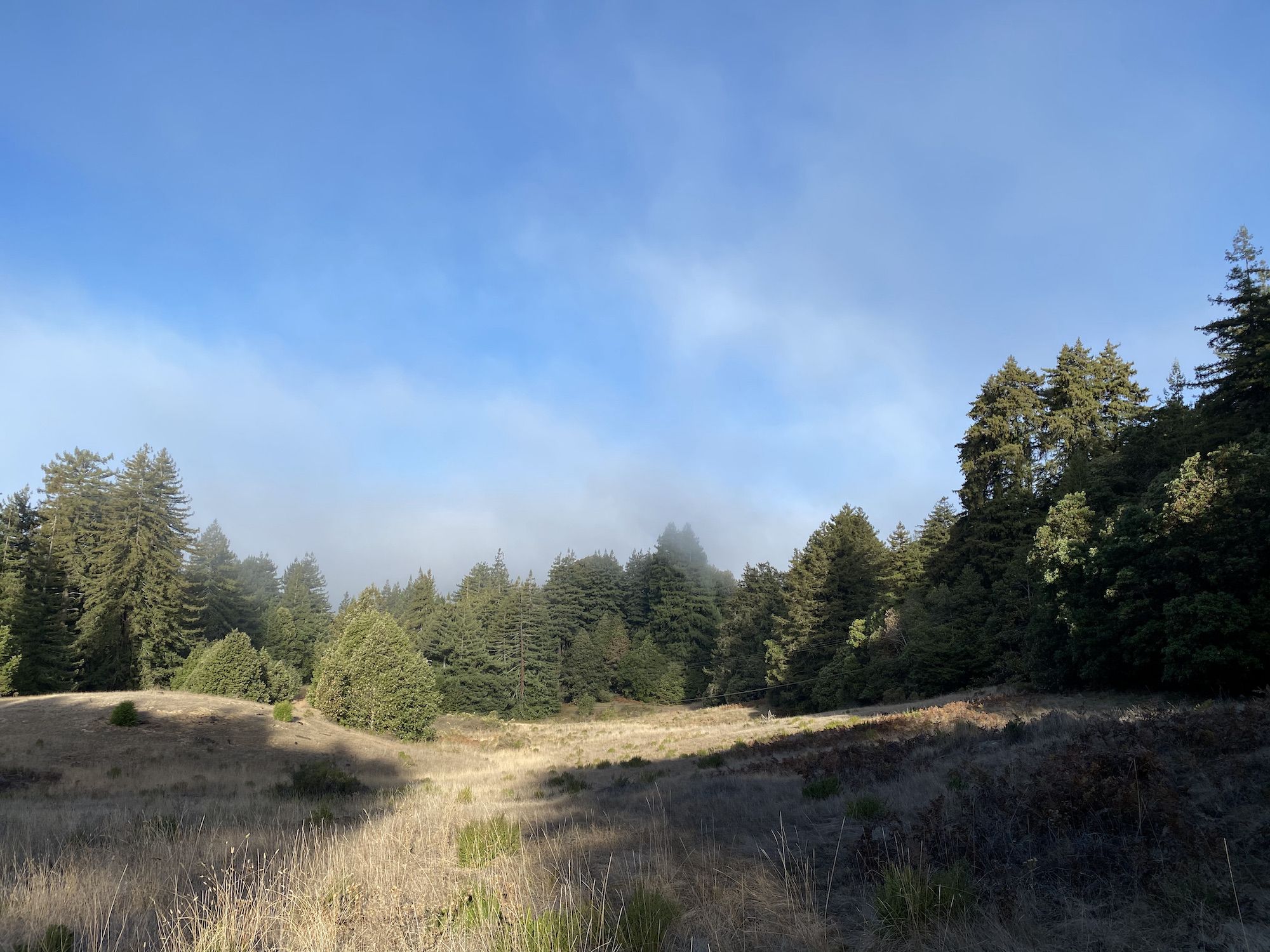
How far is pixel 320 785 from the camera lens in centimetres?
1535

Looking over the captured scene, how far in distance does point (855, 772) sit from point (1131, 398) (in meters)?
35.1

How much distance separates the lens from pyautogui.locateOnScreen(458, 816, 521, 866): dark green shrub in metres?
6.74

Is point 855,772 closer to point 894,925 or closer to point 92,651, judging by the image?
point 894,925

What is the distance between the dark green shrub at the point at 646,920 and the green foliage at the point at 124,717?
26043 millimetres

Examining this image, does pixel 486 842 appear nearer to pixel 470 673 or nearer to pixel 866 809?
pixel 866 809

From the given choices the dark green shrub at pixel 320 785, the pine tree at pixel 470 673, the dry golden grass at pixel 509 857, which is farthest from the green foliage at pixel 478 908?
the pine tree at pixel 470 673

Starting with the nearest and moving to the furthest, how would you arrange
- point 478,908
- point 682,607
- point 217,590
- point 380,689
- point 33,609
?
point 478,908
point 380,689
point 33,609
point 217,590
point 682,607

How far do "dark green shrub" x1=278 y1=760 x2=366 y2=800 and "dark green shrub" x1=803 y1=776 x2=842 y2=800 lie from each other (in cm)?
1125

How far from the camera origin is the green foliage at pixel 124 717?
22.5 metres

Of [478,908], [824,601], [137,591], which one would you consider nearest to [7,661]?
[137,591]

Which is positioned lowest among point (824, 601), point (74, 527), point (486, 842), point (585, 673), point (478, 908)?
point (585, 673)

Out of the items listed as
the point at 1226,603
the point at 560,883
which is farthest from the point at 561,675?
the point at 560,883

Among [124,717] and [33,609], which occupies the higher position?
[33,609]

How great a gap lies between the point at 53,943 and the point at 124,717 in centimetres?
2389
